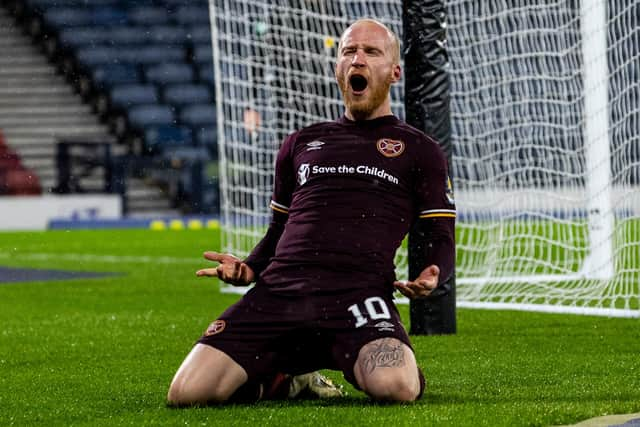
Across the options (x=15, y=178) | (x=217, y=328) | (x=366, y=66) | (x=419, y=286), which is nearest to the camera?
(x=419, y=286)

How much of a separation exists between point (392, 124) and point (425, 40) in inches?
69.8

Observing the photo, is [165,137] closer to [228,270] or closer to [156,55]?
[156,55]

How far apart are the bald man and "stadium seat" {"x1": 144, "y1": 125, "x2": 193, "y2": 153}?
67.4ft

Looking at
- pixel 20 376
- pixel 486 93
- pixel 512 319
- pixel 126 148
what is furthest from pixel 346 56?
pixel 126 148

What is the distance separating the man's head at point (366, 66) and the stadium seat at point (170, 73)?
73.0 feet

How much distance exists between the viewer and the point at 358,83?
443cm

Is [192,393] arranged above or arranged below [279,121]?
below

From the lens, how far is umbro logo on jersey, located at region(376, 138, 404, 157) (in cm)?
444

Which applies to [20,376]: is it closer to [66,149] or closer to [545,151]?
[545,151]

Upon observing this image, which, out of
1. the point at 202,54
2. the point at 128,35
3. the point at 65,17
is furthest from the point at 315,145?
the point at 65,17

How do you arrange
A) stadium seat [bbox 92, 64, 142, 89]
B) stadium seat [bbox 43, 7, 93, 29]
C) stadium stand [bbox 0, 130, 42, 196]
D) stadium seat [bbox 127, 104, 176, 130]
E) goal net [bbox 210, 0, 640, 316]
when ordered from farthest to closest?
stadium seat [bbox 43, 7, 93, 29] < stadium seat [bbox 92, 64, 142, 89] < stadium seat [bbox 127, 104, 176, 130] < stadium stand [bbox 0, 130, 42, 196] < goal net [bbox 210, 0, 640, 316]

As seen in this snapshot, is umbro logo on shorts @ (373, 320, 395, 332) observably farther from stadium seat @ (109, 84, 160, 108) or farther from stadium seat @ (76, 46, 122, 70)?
stadium seat @ (76, 46, 122, 70)

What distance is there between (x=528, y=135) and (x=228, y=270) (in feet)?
19.8

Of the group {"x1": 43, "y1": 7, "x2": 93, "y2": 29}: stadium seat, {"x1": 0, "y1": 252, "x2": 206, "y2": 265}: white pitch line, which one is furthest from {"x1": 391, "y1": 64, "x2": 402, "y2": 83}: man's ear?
{"x1": 43, "y1": 7, "x2": 93, "y2": 29}: stadium seat
